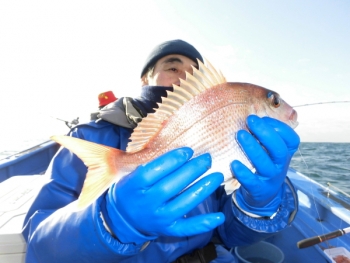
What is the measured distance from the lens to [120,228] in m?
1.10

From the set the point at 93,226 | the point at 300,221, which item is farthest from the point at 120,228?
the point at 300,221

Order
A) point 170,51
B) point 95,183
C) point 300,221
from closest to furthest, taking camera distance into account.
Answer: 1. point 95,183
2. point 170,51
3. point 300,221

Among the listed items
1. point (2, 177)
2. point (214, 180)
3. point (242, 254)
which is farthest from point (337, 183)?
point (2, 177)

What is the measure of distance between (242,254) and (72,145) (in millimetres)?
2237

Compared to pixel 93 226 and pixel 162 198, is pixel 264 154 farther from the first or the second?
pixel 93 226

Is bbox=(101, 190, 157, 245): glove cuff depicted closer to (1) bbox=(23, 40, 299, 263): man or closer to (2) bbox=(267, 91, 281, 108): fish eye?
(1) bbox=(23, 40, 299, 263): man

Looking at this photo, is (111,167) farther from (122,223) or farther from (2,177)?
(2,177)

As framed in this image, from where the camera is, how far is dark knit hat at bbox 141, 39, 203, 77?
7.53ft

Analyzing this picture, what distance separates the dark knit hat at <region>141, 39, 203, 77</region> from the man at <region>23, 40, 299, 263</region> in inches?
33.3

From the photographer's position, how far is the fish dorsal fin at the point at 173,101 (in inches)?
46.9

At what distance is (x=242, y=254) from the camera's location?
2.46 metres

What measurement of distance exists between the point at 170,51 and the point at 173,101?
1.27 meters

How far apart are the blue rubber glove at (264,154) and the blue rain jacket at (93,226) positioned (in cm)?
30

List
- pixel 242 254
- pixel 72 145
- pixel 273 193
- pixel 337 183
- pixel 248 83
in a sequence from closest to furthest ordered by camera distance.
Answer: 1. pixel 72 145
2. pixel 248 83
3. pixel 273 193
4. pixel 242 254
5. pixel 337 183
